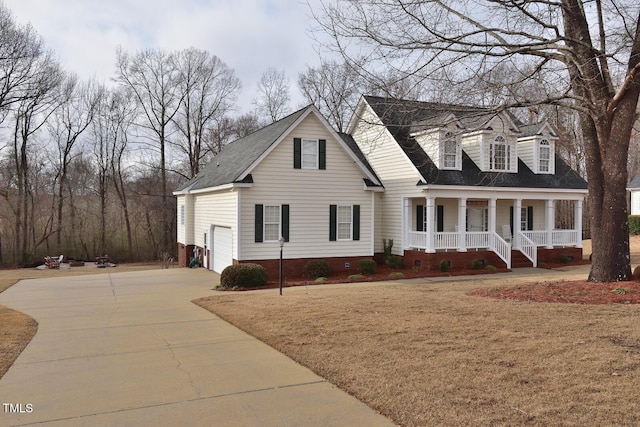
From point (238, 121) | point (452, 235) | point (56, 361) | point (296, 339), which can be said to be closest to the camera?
point (56, 361)

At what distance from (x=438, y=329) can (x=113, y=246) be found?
37384mm

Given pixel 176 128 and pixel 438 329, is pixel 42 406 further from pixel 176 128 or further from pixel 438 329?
pixel 176 128

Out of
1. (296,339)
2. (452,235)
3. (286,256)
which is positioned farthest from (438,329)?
(452,235)

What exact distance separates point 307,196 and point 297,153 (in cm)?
176

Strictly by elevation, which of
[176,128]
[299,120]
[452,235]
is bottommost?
[452,235]

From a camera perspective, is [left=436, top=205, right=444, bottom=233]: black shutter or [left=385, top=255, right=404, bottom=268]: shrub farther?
[left=436, top=205, right=444, bottom=233]: black shutter

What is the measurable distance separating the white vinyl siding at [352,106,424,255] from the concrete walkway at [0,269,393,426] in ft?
42.7

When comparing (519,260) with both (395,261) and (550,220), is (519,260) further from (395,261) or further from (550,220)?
(395,261)

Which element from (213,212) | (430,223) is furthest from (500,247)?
(213,212)

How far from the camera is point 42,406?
18.0ft

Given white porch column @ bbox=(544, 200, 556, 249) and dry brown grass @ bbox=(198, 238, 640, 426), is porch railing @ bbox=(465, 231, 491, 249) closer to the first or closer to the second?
white porch column @ bbox=(544, 200, 556, 249)

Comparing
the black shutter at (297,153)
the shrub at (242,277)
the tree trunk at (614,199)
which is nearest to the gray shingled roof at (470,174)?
the black shutter at (297,153)

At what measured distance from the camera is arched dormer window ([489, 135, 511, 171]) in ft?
76.5

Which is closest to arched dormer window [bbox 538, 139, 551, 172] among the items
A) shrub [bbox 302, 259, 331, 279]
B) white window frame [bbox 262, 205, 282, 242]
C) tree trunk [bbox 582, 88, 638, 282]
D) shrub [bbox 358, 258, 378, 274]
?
shrub [bbox 358, 258, 378, 274]
